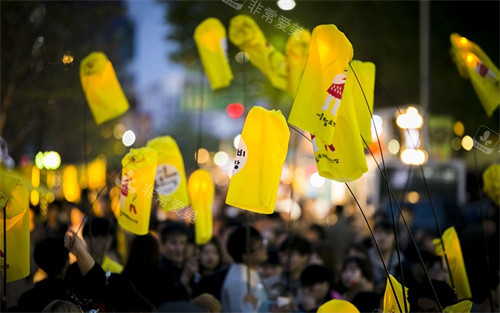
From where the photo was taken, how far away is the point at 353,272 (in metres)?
8.46

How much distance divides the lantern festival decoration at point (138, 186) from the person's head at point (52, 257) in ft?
2.11

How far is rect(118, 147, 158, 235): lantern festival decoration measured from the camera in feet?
23.4

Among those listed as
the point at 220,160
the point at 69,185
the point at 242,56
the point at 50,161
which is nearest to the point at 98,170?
the point at 69,185

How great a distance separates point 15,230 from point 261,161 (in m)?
1.89

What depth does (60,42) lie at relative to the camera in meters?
16.9

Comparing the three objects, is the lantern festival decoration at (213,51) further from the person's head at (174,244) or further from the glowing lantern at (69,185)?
the glowing lantern at (69,185)

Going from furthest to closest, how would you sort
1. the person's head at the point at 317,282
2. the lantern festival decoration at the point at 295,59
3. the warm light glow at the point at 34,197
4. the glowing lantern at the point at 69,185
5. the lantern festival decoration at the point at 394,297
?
the glowing lantern at the point at 69,185
the warm light glow at the point at 34,197
the lantern festival decoration at the point at 295,59
the person's head at the point at 317,282
the lantern festival decoration at the point at 394,297

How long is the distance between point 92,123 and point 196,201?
18691 mm

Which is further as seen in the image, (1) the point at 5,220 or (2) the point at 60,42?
(2) the point at 60,42

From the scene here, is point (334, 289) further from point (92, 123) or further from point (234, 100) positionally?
point (234, 100)

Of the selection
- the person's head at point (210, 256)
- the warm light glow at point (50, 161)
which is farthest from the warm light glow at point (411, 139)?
the warm light glow at point (50, 161)

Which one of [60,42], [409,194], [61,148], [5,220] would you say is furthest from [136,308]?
[61,148]

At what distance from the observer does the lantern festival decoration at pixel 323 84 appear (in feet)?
18.8

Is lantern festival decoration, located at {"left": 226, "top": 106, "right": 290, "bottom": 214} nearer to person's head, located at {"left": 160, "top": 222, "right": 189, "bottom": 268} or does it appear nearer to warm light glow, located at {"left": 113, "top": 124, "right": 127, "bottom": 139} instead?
person's head, located at {"left": 160, "top": 222, "right": 189, "bottom": 268}
